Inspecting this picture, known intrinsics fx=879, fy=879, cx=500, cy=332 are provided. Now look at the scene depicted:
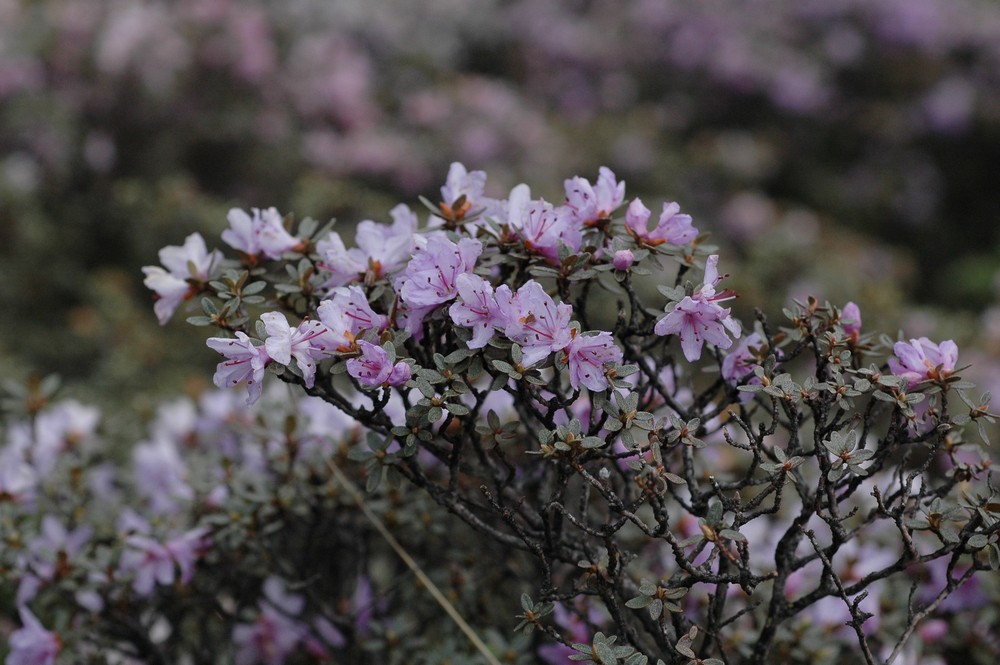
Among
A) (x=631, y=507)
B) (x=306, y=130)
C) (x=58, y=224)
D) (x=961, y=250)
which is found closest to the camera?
(x=631, y=507)

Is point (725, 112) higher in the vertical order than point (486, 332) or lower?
higher

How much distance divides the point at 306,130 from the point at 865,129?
11.3ft

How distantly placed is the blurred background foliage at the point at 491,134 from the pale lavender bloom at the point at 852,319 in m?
1.86

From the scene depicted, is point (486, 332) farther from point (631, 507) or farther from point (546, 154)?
point (546, 154)

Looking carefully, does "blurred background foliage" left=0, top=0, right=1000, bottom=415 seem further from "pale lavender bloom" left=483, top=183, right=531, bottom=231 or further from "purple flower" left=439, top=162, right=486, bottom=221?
"pale lavender bloom" left=483, top=183, right=531, bottom=231

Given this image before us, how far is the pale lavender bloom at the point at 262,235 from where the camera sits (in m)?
1.38

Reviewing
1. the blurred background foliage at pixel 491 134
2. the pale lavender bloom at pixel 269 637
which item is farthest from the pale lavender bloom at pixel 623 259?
the blurred background foliage at pixel 491 134

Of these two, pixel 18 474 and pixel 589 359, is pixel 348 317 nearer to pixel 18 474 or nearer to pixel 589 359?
pixel 589 359

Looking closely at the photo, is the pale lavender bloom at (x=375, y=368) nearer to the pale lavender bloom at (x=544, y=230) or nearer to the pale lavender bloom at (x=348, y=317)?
the pale lavender bloom at (x=348, y=317)

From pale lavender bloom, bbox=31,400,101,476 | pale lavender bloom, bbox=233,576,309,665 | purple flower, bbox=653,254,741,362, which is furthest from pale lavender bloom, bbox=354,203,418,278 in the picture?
pale lavender bloom, bbox=31,400,101,476

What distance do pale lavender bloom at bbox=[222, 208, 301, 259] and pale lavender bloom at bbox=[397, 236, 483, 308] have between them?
303 mm

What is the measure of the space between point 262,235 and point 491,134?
3.55m

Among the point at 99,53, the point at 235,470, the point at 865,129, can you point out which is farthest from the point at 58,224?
the point at 865,129

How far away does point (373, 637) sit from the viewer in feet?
5.67
